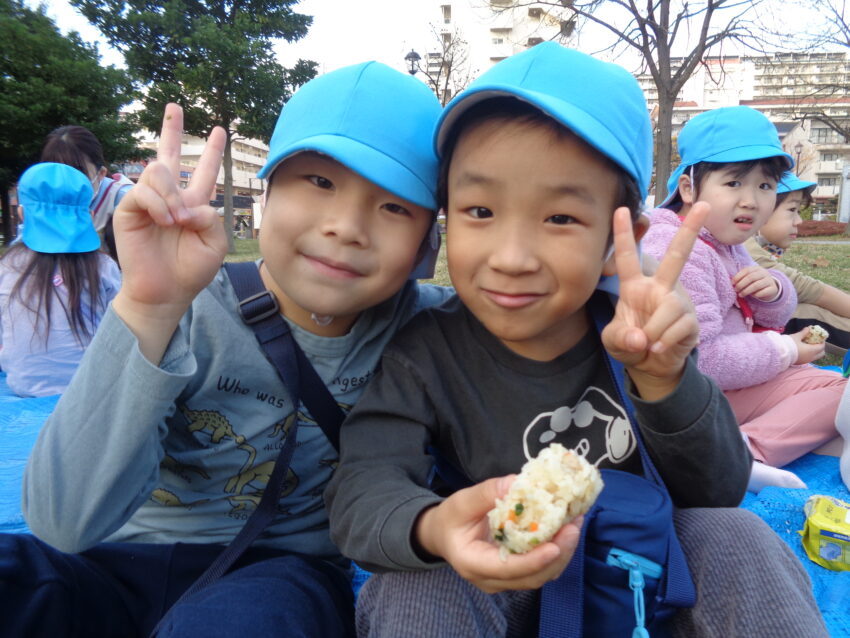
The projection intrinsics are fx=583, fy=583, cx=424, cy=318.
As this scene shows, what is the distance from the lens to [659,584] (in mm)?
1146

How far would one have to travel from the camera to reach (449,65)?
804 inches

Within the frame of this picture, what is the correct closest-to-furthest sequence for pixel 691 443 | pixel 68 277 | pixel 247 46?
pixel 691 443 < pixel 68 277 < pixel 247 46

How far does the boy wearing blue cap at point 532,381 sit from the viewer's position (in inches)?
43.1

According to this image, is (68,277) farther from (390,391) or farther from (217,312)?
(390,391)

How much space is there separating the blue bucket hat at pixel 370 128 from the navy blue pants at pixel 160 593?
90cm

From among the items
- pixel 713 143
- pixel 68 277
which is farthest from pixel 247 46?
pixel 713 143

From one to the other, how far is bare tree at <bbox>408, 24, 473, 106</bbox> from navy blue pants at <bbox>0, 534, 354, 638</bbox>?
68.6ft

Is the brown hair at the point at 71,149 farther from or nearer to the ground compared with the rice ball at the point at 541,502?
farther from the ground

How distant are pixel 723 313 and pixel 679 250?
1.96 meters

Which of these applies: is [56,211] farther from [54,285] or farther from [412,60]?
[412,60]

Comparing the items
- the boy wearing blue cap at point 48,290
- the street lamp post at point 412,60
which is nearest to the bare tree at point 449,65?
the street lamp post at point 412,60

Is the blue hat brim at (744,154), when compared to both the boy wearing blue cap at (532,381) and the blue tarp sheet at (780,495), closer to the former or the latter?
the blue tarp sheet at (780,495)

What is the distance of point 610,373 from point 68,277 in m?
3.43

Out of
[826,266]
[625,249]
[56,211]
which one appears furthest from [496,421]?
[826,266]
